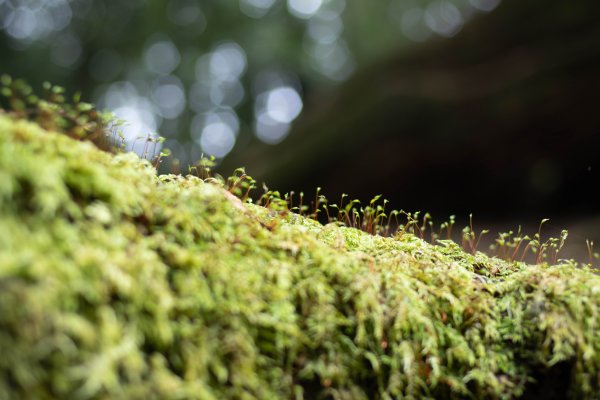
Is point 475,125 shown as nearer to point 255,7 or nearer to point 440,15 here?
point 440,15

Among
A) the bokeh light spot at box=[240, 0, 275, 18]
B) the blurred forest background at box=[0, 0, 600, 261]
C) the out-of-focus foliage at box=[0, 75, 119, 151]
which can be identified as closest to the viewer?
the out-of-focus foliage at box=[0, 75, 119, 151]

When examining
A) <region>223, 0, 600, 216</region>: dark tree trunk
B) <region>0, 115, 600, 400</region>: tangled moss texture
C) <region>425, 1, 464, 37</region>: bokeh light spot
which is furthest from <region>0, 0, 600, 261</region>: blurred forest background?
<region>425, 1, 464, 37</region>: bokeh light spot

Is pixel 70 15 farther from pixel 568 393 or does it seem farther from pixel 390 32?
pixel 568 393

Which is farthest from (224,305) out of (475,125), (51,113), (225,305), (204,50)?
(204,50)

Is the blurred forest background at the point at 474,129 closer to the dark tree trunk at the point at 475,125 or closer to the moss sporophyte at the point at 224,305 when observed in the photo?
the dark tree trunk at the point at 475,125

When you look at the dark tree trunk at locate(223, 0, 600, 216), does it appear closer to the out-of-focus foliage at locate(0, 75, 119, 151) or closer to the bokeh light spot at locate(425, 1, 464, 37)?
the out-of-focus foliage at locate(0, 75, 119, 151)

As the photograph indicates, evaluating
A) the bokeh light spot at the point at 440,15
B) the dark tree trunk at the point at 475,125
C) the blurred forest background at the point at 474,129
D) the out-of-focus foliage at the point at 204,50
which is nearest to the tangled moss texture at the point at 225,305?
the blurred forest background at the point at 474,129
